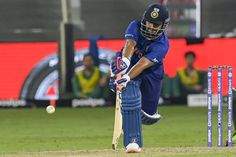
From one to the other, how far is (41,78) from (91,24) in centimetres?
171

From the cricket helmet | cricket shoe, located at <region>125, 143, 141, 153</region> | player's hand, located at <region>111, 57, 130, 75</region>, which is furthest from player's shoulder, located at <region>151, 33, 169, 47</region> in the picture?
cricket shoe, located at <region>125, 143, 141, 153</region>

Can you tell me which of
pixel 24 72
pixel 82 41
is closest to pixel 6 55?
pixel 24 72

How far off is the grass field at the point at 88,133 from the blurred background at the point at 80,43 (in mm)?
441

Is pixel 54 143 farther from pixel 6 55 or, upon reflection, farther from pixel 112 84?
pixel 6 55

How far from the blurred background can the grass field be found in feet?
1.45

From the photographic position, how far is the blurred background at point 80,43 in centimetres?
1803

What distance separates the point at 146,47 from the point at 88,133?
187 inches

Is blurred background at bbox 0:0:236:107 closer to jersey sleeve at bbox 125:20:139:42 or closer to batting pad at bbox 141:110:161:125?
batting pad at bbox 141:110:161:125

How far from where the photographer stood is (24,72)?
18016 millimetres

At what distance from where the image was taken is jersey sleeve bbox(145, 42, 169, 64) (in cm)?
897

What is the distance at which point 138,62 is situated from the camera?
9.01 m

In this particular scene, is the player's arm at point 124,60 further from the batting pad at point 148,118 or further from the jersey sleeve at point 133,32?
the batting pad at point 148,118

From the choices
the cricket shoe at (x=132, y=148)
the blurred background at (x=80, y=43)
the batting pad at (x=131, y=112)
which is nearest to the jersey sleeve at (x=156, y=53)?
the batting pad at (x=131, y=112)

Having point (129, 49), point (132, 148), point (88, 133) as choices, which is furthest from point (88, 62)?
point (132, 148)
